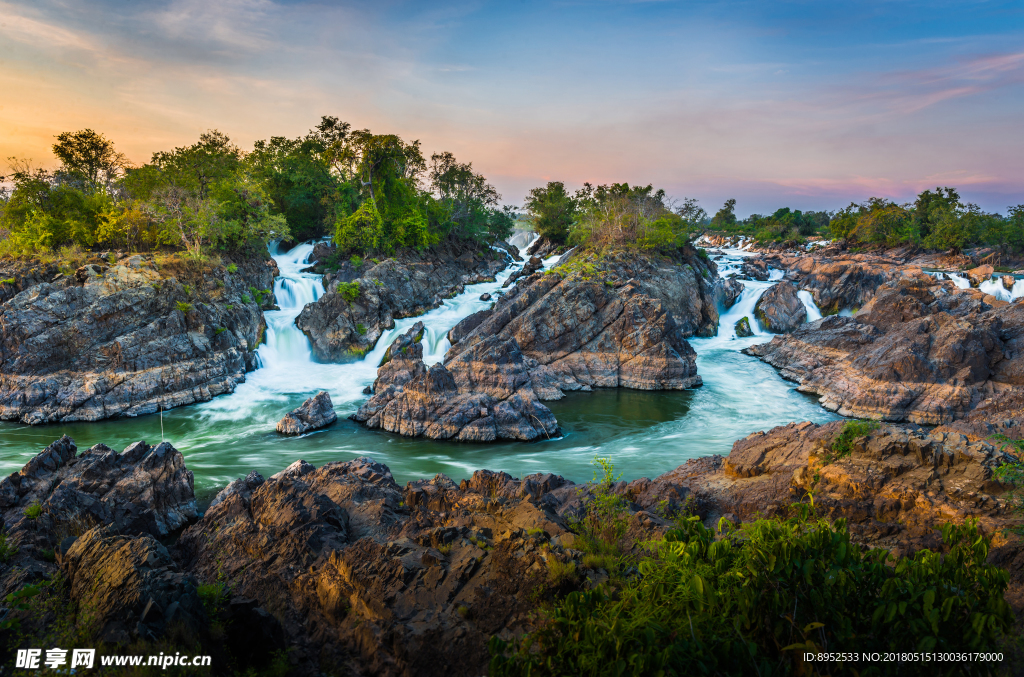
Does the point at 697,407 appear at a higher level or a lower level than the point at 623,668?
lower

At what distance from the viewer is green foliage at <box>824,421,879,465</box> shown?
30.0 ft

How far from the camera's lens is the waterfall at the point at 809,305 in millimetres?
34281

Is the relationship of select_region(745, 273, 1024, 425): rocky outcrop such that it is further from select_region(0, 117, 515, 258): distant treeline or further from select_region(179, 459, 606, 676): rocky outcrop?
select_region(0, 117, 515, 258): distant treeline

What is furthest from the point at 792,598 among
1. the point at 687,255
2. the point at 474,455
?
the point at 687,255

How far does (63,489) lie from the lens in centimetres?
920

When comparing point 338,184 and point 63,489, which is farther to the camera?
point 338,184

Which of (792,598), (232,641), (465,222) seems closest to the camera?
(792,598)

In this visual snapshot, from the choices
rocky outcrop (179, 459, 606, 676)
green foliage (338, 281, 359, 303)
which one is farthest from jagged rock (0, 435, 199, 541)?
green foliage (338, 281, 359, 303)

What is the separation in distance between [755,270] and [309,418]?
40873 millimetres

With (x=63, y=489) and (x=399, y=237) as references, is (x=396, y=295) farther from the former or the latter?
(x=63, y=489)

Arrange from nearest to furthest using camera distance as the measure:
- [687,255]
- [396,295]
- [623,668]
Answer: [623,668]
[396,295]
[687,255]

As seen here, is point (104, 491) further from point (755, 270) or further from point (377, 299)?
point (755, 270)

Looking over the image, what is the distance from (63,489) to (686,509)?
11.8 m

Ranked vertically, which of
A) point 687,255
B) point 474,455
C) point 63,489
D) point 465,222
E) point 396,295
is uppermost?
point 465,222
